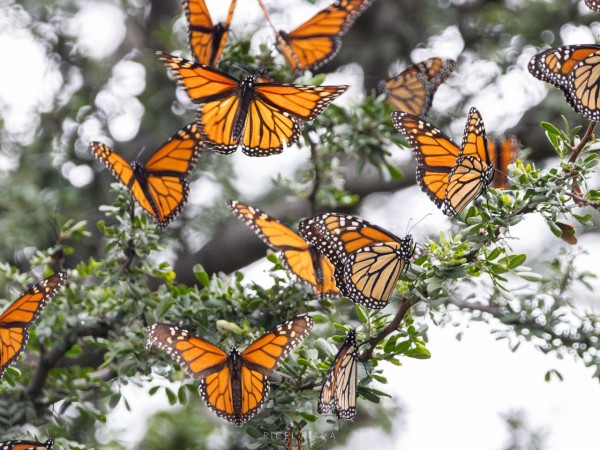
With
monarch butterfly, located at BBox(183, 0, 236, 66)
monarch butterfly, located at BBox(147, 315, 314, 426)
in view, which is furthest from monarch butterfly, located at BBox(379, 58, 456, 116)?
monarch butterfly, located at BBox(147, 315, 314, 426)

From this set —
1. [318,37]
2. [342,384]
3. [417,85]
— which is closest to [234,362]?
[342,384]

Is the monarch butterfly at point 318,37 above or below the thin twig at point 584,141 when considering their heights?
above

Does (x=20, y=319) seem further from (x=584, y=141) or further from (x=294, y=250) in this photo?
(x=584, y=141)

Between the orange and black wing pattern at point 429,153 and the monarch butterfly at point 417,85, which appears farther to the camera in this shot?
the monarch butterfly at point 417,85

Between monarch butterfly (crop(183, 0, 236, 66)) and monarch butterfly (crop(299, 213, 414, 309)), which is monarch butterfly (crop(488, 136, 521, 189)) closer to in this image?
monarch butterfly (crop(299, 213, 414, 309))

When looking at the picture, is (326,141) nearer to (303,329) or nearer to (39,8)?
(303,329)

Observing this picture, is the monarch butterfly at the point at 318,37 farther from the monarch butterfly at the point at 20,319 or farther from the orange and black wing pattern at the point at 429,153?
→ the monarch butterfly at the point at 20,319

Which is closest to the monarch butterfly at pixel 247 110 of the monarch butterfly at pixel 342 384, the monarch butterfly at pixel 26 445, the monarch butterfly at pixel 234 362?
the monarch butterfly at pixel 234 362
